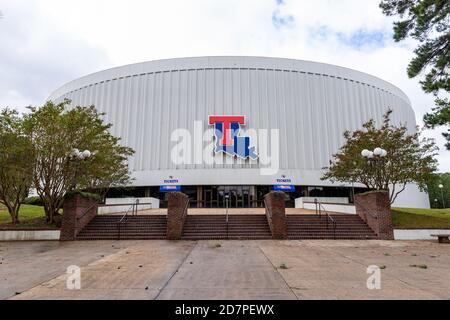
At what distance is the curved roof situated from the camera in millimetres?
38719

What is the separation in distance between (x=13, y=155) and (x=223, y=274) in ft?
46.7

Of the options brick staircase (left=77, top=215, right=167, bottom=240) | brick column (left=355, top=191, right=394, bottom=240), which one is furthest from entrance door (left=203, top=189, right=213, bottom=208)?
brick column (left=355, top=191, right=394, bottom=240)

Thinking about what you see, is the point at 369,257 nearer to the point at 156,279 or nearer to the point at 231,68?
the point at 156,279

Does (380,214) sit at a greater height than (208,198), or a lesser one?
lesser

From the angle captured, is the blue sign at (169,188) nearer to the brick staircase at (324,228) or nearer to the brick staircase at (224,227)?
the brick staircase at (224,227)

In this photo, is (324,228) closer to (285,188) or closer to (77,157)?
(77,157)

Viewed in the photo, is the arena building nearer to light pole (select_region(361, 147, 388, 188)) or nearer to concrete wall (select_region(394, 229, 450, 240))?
light pole (select_region(361, 147, 388, 188))

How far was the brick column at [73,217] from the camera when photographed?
49.4 ft

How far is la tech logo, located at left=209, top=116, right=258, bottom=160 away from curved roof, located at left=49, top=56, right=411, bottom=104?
7.68 metres

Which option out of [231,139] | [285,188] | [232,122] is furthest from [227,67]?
[285,188]

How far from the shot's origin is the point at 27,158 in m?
15.5

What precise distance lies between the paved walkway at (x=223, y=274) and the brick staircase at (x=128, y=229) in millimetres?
4181

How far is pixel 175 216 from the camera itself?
50.5 feet

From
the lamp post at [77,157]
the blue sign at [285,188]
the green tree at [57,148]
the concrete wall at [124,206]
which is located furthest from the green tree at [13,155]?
the blue sign at [285,188]
